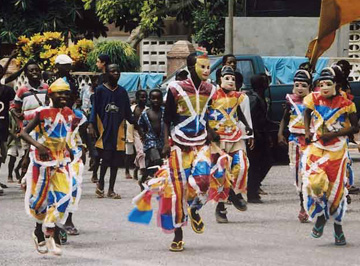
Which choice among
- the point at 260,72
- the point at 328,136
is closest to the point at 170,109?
the point at 328,136

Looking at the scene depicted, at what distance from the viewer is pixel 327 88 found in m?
12.2

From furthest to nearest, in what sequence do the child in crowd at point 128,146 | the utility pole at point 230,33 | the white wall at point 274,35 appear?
the white wall at point 274,35, the utility pole at point 230,33, the child in crowd at point 128,146

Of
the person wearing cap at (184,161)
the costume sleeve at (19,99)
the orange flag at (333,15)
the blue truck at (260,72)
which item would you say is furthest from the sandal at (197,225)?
the blue truck at (260,72)

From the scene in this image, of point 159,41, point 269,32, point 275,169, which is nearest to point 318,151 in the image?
point 275,169

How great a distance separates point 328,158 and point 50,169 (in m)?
2.64

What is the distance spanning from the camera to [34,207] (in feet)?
37.2

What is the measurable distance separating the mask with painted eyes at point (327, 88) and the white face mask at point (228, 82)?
78.6 inches

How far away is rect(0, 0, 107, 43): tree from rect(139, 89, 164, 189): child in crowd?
22364 millimetres

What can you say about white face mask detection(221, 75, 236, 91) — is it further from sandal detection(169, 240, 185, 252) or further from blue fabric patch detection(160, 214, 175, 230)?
sandal detection(169, 240, 185, 252)

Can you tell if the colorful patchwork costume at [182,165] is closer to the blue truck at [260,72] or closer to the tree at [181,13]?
the blue truck at [260,72]

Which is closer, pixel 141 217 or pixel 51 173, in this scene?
pixel 51 173

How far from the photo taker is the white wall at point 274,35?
32625 millimetres

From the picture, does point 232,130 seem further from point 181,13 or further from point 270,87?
point 181,13

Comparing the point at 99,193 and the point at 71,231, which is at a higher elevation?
the point at 71,231
